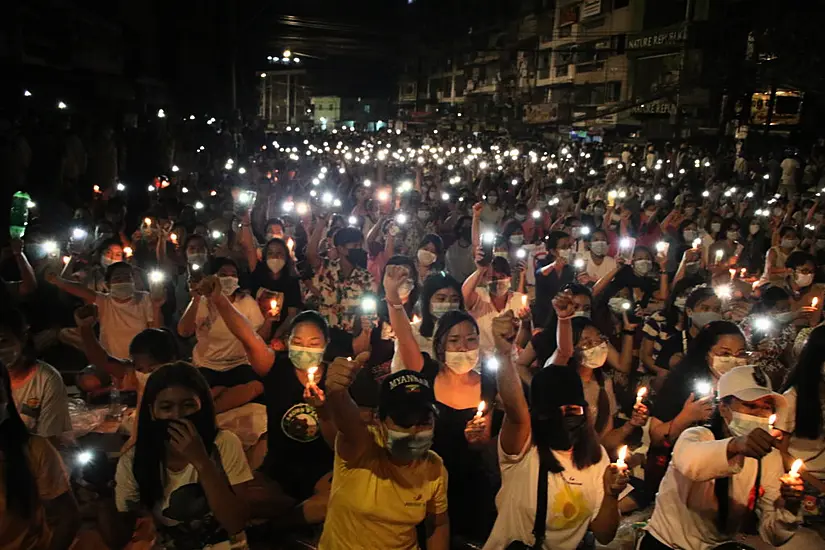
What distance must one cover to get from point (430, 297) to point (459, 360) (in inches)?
45.9

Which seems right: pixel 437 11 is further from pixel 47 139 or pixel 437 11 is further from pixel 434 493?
pixel 434 493

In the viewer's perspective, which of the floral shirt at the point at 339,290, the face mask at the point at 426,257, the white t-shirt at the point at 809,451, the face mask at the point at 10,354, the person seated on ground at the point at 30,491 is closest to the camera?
the person seated on ground at the point at 30,491

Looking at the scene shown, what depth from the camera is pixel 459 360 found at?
14.0 feet

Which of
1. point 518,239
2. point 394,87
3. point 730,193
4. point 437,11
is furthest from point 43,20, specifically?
point 394,87

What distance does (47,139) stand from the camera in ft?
38.0

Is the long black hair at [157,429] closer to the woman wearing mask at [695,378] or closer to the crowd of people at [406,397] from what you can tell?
the crowd of people at [406,397]

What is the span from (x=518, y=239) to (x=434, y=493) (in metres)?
6.38

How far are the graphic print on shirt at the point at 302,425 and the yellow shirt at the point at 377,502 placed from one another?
1099 mm

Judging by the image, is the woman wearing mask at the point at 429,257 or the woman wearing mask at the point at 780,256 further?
the woman wearing mask at the point at 780,256

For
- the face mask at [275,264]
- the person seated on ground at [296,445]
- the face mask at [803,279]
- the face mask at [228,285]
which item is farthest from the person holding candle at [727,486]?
the face mask at [275,264]

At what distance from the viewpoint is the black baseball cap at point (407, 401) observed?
9.91 feet

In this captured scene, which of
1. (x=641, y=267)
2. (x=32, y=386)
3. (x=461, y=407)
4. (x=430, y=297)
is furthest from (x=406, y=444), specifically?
(x=641, y=267)

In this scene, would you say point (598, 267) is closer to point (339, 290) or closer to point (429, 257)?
point (429, 257)

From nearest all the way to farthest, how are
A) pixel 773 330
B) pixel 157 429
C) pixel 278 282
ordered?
pixel 157 429 < pixel 773 330 < pixel 278 282
